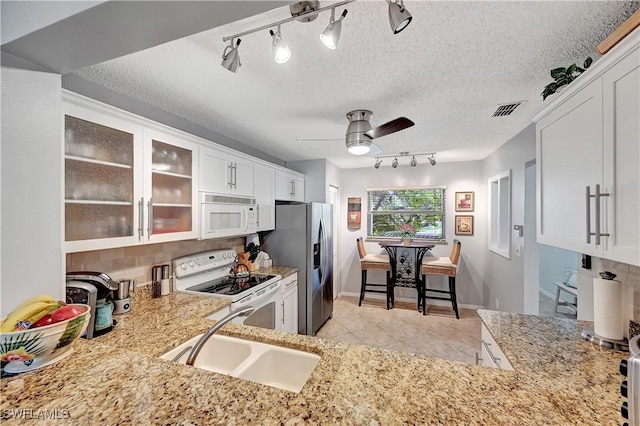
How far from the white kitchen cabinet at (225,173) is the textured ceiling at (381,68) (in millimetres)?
353

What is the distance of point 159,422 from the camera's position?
0.64 metres

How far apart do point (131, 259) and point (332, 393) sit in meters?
1.99

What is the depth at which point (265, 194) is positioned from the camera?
10.5 ft

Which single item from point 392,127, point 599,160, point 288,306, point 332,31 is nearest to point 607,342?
point 599,160

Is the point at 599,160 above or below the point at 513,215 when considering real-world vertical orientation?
above

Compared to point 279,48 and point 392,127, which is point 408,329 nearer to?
point 392,127

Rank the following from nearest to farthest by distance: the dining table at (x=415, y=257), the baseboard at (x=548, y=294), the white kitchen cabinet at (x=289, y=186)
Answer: the white kitchen cabinet at (x=289, y=186), the dining table at (x=415, y=257), the baseboard at (x=548, y=294)

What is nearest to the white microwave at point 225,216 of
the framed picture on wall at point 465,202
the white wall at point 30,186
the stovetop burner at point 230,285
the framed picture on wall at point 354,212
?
the stovetop burner at point 230,285

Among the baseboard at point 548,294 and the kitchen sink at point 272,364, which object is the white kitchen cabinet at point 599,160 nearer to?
the kitchen sink at point 272,364

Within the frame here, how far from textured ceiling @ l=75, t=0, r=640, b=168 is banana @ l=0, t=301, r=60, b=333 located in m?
1.34

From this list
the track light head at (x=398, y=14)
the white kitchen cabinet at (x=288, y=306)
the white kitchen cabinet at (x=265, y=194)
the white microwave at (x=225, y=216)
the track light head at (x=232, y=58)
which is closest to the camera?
the track light head at (x=398, y=14)

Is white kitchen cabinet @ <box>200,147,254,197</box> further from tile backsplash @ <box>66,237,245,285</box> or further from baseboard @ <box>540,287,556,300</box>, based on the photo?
baseboard @ <box>540,287,556,300</box>

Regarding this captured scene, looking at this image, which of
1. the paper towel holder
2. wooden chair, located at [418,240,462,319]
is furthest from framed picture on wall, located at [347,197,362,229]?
the paper towel holder

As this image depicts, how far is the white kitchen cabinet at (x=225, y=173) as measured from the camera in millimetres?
2338
